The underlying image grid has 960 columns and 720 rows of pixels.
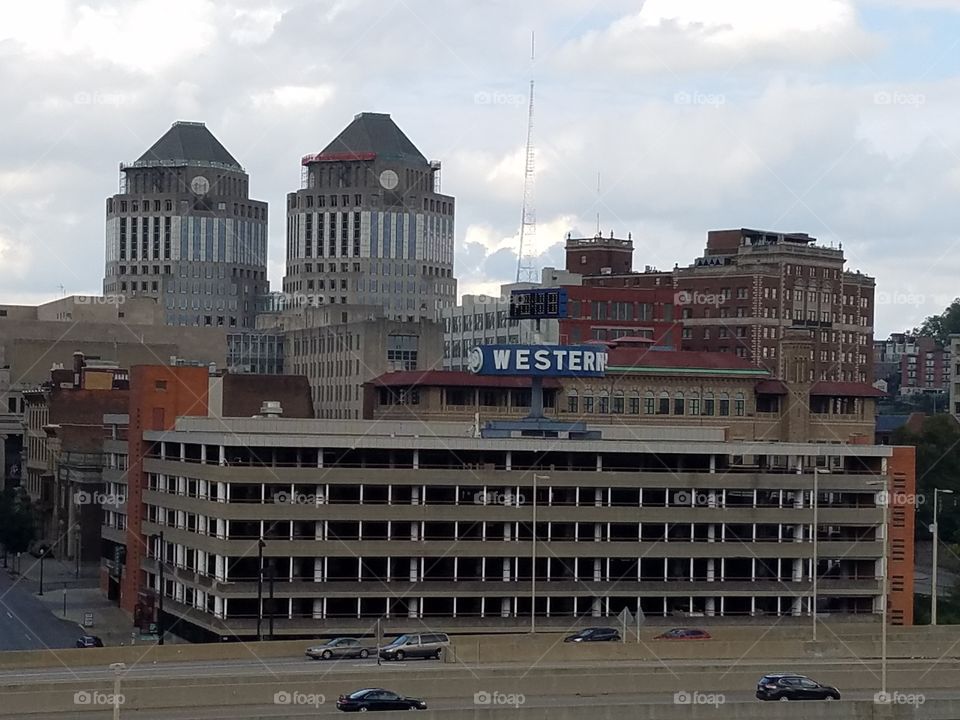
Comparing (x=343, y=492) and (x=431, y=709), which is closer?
(x=431, y=709)

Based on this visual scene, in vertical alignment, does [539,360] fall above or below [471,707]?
above

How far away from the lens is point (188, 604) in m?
103

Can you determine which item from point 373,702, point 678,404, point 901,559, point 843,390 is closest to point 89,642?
point 373,702

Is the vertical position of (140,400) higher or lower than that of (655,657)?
higher

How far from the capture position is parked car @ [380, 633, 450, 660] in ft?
273

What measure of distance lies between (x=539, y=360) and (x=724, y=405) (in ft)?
137

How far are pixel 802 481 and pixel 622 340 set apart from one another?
56883 mm

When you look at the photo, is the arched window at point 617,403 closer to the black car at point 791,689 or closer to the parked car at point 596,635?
the parked car at point 596,635

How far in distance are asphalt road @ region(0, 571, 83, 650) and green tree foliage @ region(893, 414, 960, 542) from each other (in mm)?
68396

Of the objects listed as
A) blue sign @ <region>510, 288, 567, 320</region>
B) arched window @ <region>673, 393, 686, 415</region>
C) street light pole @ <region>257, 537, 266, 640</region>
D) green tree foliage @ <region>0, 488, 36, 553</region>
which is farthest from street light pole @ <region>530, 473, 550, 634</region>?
arched window @ <region>673, 393, 686, 415</region>

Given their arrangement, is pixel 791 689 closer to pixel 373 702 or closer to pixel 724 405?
pixel 373 702

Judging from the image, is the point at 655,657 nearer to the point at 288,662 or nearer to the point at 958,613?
the point at 288,662

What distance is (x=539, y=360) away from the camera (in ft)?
388

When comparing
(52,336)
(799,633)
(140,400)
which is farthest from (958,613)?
(52,336)
